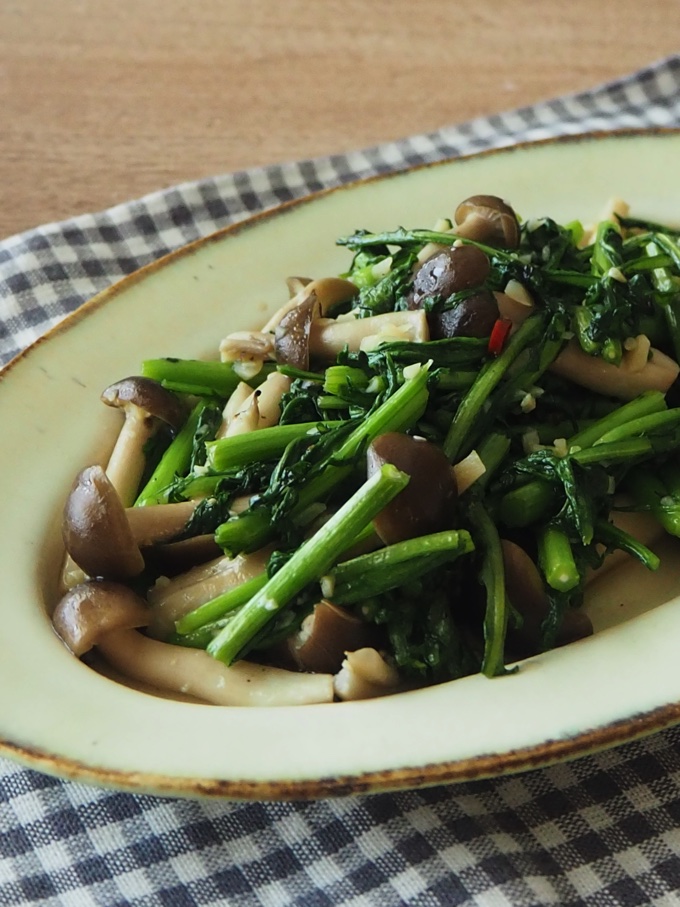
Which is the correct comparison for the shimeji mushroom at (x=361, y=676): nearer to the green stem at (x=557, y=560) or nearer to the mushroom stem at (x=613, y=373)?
the green stem at (x=557, y=560)

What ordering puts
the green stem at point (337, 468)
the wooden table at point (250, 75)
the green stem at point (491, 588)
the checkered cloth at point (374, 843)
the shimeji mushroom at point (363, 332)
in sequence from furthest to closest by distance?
the wooden table at point (250, 75) < the shimeji mushroom at point (363, 332) < the green stem at point (337, 468) < the green stem at point (491, 588) < the checkered cloth at point (374, 843)

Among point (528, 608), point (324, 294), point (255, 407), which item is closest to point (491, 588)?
point (528, 608)

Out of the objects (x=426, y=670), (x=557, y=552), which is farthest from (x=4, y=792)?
(x=557, y=552)

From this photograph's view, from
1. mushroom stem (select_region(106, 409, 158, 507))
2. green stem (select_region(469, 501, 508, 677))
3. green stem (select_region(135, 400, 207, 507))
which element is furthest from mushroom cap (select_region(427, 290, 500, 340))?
mushroom stem (select_region(106, 409, 158, 507))

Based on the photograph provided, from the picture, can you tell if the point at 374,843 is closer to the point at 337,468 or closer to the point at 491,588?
the point at 491,588

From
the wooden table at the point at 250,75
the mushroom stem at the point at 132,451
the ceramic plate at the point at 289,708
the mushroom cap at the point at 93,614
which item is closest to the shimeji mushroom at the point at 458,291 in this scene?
the ceramic plate at the point at 289,708

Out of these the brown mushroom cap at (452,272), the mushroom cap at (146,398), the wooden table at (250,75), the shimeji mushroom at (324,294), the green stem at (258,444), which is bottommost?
the green stem at (258,444)
